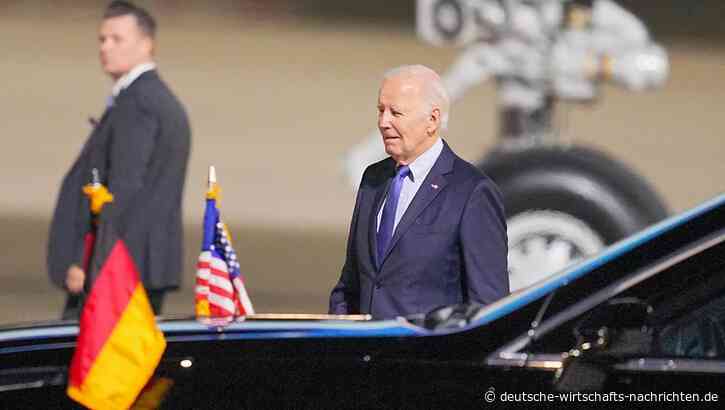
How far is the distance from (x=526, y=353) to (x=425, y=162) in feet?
3.00

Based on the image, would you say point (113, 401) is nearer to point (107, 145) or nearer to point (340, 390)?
point (340, 390)

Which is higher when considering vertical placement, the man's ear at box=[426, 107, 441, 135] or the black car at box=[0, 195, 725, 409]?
the man's ear at box=[426, 107, 441, 135]

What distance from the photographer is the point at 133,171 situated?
6301mm

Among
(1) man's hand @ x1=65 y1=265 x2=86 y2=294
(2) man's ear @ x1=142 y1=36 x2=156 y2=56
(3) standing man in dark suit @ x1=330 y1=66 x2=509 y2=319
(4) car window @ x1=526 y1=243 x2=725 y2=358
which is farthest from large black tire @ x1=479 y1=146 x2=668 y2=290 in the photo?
(4) car window @ x1=526 y1=243 x2=725 y2=358

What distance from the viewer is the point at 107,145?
6371 millimetres

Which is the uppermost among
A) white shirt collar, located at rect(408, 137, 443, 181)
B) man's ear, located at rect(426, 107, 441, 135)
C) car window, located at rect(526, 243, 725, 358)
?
man's ear, located at rect(426, 107, 441, 135)

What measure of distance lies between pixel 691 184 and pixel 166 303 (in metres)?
2.61

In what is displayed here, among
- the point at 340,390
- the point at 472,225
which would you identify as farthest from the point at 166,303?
the point at 340,390

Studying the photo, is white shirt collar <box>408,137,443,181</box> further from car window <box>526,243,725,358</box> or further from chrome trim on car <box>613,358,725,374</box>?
chrome trim on car <box>613,358,725,374</box>

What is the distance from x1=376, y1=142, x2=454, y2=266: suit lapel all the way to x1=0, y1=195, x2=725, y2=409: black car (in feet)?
1.56

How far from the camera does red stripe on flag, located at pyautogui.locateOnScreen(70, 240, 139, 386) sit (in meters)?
4.20

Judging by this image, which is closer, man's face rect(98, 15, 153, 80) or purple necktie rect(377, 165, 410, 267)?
purple necktie rect(377, 165, 410, 267)

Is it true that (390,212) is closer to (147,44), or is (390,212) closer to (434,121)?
(434,121)

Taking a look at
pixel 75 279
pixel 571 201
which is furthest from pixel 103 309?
pixel 571 201
